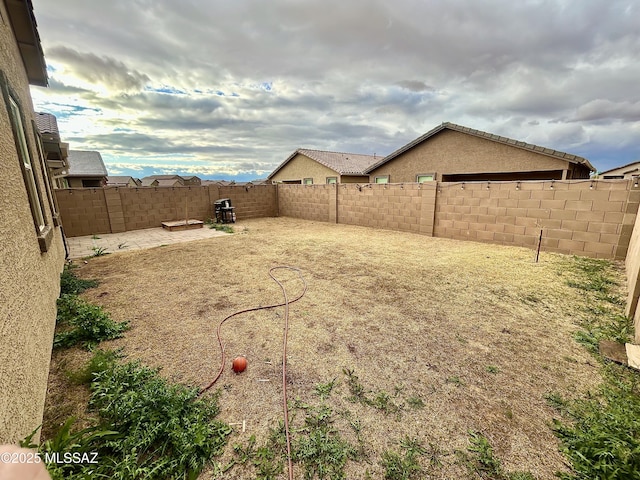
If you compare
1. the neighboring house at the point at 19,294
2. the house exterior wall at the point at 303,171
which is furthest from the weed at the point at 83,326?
the house exterior wall at the point at 303,171

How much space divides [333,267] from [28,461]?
535cm

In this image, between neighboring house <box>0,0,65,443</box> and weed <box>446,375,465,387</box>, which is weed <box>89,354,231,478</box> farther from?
weed <box>446,375,465,387</box>

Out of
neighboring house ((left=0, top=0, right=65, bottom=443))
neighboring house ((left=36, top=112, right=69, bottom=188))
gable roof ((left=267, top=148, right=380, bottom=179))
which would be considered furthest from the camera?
gable roof ((left=267, top=148, right=380, bottom=179))

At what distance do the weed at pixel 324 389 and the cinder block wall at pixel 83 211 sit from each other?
11504 mm

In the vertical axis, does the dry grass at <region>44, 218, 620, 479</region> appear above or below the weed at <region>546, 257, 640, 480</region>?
below

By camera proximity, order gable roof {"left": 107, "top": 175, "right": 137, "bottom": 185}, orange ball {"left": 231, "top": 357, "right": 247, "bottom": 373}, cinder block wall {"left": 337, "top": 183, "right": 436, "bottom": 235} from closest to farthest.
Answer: orange ball {"left": 231, "top": 357, "right": 247, "bottom": 373}, cinder block wall {"left": 337, "top": 183, "right": 436, "bottom": 235}, gable roof {"left": 107, "top": 175, "right": 137, "bottom": 185}

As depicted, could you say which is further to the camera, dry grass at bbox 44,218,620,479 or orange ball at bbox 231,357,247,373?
orange ball at bbox 231,357,247,373

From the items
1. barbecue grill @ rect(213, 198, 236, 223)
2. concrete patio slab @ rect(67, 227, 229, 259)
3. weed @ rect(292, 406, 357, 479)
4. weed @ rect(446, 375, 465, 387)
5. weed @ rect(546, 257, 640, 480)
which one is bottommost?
concrete patio slab @ rect(67, 227, 229, 259)

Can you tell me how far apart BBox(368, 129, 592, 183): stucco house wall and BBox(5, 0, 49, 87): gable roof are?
44.6 feet

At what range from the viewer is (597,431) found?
5.86 ft

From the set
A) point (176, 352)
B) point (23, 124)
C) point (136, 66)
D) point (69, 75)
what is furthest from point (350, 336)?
point (136, 66)

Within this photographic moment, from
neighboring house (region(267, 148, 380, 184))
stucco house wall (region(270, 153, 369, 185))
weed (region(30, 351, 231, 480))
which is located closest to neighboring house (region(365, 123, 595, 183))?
neighboring house (region(267, 148, 380, 184))

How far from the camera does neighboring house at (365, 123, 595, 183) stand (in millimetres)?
10617

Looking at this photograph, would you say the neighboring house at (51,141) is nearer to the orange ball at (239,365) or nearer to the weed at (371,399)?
the orange ball at (239,365)
